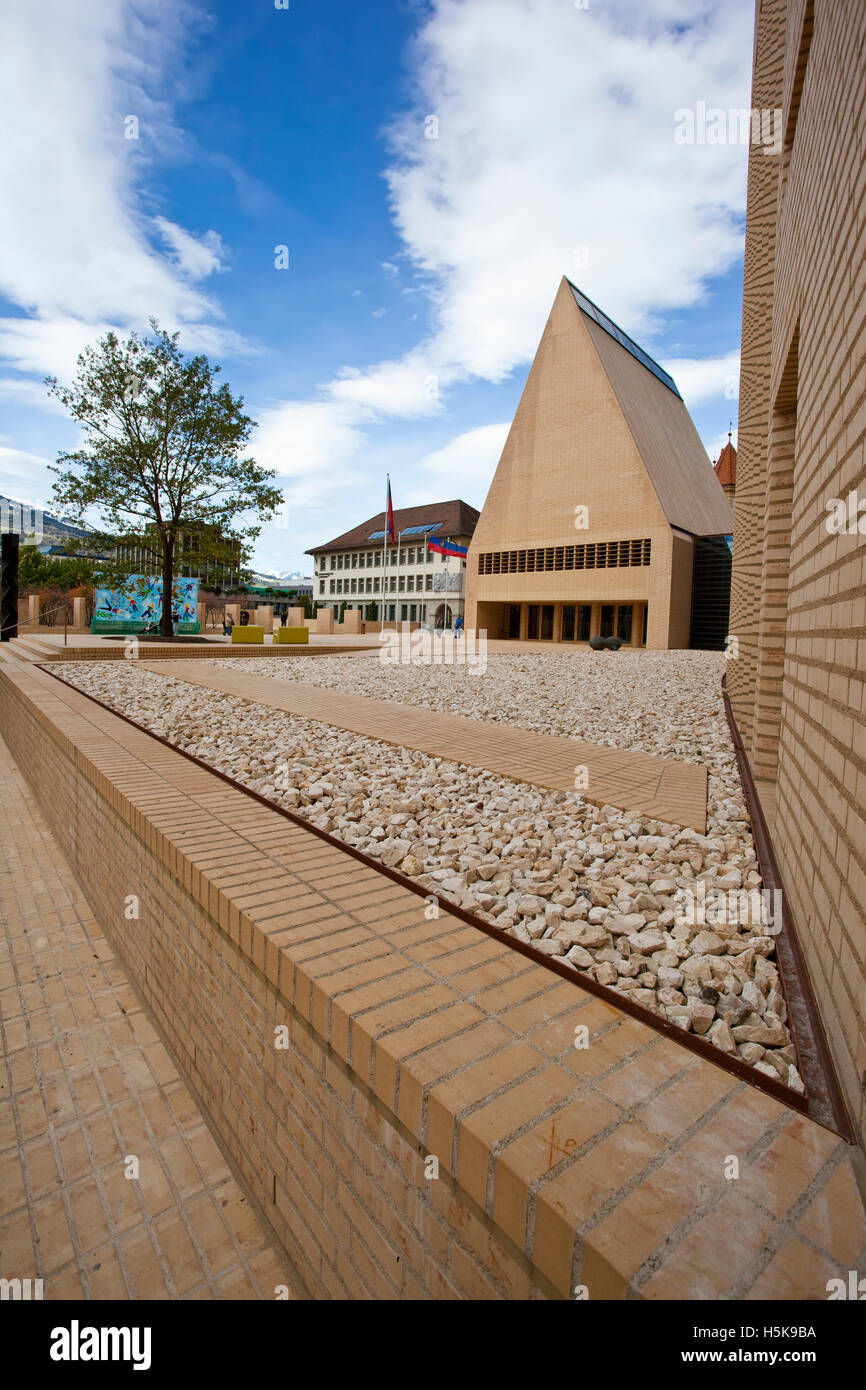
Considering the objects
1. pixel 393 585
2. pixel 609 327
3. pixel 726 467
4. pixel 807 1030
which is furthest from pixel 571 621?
pixel 807 1030

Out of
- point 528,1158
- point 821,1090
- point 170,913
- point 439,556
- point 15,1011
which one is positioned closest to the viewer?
point 528,1158

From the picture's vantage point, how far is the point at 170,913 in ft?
10.6

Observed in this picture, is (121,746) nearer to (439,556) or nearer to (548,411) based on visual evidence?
(548,411)

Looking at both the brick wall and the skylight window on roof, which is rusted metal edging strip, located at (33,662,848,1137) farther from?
the skylight window on roof

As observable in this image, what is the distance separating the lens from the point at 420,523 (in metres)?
58.8

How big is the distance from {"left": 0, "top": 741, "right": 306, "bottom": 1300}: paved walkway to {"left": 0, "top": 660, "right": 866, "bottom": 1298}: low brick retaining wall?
0.15 meters

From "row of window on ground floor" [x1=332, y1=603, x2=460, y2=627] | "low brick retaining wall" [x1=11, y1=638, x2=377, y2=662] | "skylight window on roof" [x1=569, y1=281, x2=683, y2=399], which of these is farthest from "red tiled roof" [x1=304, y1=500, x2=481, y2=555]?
"low brick retaining wall" [x1=11, y1=638, x2=377, y2=662]

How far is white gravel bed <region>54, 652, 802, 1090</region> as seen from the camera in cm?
232

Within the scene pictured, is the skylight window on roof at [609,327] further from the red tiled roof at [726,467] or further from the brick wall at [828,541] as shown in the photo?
the brick wall at [828,541]

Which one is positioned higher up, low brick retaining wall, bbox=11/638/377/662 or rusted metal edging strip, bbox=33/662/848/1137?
low brick retaining wall, bbox=11/638/377/662

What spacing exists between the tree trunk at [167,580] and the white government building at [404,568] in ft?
91.7

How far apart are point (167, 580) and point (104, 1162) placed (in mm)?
24383
